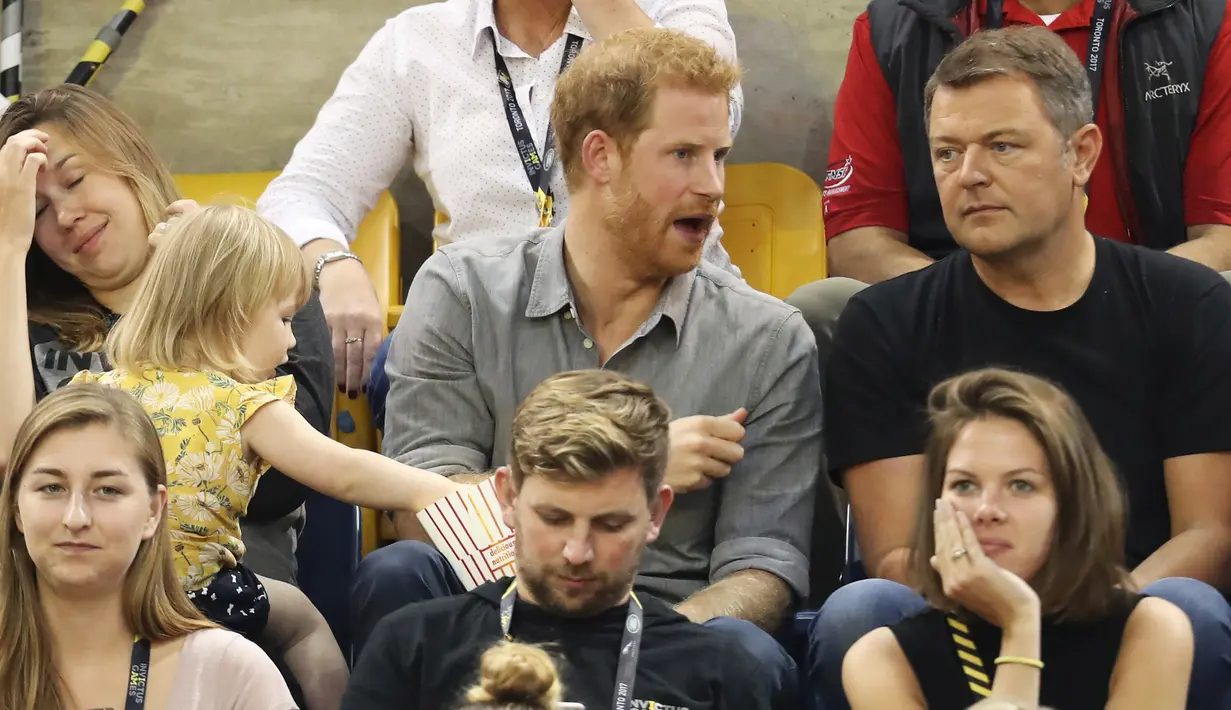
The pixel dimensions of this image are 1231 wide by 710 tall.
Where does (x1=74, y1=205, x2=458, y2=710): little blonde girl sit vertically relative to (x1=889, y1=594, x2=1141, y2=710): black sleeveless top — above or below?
above

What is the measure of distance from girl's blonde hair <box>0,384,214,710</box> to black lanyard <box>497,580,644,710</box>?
0.41m

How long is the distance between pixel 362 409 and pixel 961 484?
4.91ft

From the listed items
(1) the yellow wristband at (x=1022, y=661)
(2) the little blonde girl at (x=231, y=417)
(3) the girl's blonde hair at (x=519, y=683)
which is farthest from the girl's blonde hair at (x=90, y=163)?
(1) the yellow wristband at (x=1022, y=661)

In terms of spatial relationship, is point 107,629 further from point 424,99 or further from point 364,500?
point 424,99

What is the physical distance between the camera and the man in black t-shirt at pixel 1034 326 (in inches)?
94.0

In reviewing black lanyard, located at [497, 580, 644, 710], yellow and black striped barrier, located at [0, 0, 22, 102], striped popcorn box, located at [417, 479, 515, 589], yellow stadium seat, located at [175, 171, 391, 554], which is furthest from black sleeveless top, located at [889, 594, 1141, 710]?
yellow and black striped barrier, located at [0, 0, 22, 102]

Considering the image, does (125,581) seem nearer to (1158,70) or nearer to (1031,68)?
(1031,68)

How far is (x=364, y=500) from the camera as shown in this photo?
231cm

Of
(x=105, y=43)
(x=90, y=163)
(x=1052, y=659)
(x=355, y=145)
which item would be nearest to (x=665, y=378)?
(x=1052, y=659)

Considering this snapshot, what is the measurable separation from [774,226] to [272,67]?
1.26m

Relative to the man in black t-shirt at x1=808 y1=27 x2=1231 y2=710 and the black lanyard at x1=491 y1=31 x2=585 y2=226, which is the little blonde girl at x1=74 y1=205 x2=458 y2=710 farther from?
the black lanyard at x1=491 y1=31 x2=585 y2=226

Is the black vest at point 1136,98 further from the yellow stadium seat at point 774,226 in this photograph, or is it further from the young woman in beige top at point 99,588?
the young woman in beige top at point 99,588

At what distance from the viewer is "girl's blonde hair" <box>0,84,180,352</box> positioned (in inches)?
106

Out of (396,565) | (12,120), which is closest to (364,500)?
(396,565)
